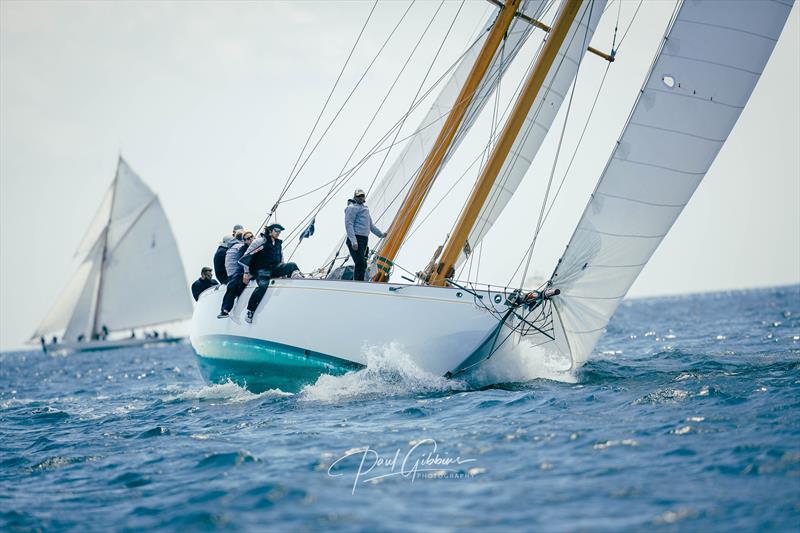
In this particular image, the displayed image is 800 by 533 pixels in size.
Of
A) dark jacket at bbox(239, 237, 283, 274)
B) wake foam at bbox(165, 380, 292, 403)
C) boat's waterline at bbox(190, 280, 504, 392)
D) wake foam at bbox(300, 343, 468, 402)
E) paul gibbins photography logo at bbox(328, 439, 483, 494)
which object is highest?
dark jacket at bbox(239, 237, 283, 274)

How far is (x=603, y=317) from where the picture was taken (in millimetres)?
10773

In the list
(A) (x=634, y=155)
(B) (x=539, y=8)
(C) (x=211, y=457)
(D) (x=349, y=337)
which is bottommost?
(C) (x=211, y=457)

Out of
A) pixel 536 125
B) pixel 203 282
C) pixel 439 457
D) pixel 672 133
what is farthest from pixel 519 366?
pixel 203 282

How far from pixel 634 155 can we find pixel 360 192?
13.9ft

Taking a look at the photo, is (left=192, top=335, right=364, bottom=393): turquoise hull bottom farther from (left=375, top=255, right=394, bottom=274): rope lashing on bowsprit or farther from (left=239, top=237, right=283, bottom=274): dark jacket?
(left=375, top=255, right=394, bottom=274): rope lashing on bowsprit

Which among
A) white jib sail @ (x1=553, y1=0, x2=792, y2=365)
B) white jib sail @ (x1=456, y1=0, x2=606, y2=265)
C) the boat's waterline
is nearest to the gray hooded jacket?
the boat's waterline

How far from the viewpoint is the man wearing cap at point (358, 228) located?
11562 millimetres

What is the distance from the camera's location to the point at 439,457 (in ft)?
22.1

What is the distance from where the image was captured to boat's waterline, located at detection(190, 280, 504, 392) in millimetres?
10234

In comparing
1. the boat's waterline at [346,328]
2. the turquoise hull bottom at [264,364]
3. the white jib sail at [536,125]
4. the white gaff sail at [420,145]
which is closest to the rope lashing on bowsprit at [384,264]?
the boat's waterline at [346,328]

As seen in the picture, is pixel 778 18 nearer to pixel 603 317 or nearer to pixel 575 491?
pixel 603 317

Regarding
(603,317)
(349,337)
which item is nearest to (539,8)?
(603,317)

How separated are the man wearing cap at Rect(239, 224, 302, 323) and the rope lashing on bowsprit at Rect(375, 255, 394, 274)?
1398mm

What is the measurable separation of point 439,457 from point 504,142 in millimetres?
6310
